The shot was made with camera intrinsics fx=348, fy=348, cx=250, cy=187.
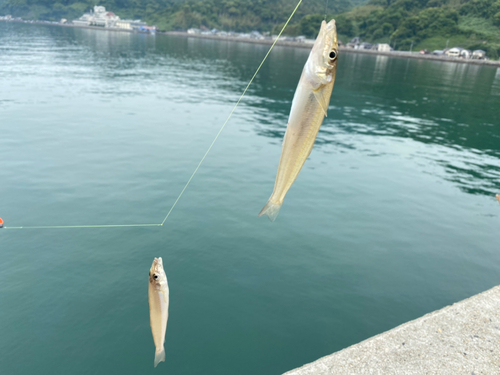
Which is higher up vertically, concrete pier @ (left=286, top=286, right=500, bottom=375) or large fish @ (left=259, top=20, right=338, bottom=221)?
large fish @ (left=259, top=20, right=338, bottom=221)

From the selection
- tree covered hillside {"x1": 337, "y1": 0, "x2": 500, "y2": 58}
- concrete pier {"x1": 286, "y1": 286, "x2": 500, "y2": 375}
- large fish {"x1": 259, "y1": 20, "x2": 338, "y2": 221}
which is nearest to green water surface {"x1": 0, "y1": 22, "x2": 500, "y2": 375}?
concrete pier {"x1": 286, "y1": 286, "x2": 500, "y2": 375}

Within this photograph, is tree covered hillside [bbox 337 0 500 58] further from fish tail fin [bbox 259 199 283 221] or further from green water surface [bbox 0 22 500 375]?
fish tail fin [bbox 259 199 283 221]

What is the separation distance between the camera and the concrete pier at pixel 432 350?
5137 mm

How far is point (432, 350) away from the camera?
5.50m

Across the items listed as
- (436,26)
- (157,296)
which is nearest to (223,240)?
(157,296)

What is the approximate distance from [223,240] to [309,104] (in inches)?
339

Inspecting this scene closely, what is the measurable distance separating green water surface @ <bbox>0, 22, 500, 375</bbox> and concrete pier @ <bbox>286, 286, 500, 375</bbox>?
5.29ft

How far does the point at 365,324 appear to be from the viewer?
25.2 ft

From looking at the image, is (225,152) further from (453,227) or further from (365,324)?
(365,324)

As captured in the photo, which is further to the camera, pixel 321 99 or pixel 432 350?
pixel 432 350

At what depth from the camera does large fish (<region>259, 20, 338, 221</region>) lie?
230cm

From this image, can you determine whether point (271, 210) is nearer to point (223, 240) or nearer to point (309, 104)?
point (309, 104)

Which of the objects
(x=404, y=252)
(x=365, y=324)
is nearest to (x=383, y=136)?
(x=404, y=252)

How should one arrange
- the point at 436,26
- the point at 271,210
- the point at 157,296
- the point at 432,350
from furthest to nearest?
1. the point at 436,26
2. the point at 432,350
3. the point at 157,296
4. the point at 271,210
